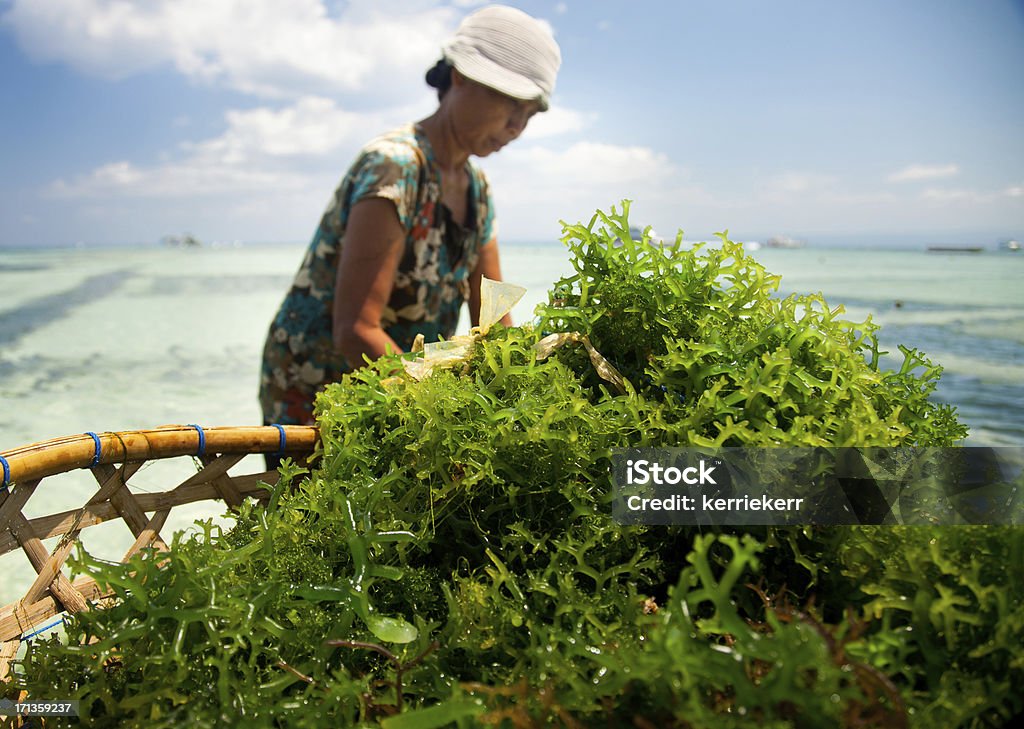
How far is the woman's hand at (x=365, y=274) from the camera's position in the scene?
190cm

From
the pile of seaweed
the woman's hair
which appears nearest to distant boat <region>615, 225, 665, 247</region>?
the pile of seaweed

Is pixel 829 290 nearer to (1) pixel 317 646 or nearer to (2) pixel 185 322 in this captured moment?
(2) pixel 185 322

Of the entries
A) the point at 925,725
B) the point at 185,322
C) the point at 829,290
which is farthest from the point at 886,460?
the point at 829,290

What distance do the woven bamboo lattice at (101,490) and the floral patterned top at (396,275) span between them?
85 cm

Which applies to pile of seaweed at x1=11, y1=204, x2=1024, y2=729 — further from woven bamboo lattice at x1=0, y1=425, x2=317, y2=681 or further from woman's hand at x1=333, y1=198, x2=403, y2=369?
woman's hand at x1=333, y1=198, x2=403, y2=369

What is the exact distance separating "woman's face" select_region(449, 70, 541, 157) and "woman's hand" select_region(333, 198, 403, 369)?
444 millimetres

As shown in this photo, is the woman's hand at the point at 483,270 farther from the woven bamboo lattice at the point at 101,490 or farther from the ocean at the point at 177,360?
the woven bamboo lattice at the point at 101,490

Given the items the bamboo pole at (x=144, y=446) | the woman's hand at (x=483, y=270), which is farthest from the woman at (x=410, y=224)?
the bamboo pole at (x=144, y=446)

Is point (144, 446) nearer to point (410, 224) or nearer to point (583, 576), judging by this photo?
point (583, 576)

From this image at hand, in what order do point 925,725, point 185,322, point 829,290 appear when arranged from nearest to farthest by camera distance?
point 925,725, point 185,322, point 829,290

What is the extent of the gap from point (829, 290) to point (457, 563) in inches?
530

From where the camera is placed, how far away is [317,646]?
0.75 metres

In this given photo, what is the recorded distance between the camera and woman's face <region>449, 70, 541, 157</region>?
209 cm

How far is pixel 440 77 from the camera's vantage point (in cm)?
230
